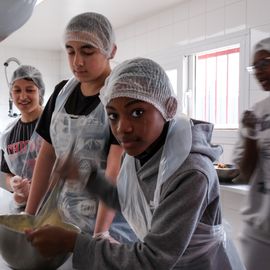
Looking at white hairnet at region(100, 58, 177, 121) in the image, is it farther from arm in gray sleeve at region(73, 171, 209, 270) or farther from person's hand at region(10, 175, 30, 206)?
Result: person's hand at region(10, 175, 30, 206)

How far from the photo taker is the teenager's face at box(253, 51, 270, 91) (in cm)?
103

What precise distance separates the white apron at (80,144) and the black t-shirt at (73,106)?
16 millimetres

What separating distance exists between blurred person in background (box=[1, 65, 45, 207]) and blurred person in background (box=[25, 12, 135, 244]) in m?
0.46

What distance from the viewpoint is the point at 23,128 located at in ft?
5.66

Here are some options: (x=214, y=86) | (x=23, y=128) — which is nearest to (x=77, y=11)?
(x=214, y=86)

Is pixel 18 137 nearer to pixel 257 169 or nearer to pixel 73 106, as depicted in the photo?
pixel 73 106

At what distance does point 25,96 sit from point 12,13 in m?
1.02

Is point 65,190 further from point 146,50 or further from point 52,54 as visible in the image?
point 52,54

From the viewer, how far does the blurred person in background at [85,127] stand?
1.00 metres

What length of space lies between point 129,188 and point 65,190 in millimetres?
238

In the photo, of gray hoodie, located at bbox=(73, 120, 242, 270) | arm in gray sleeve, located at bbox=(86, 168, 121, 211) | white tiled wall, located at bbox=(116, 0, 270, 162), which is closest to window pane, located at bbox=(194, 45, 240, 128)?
white tiled wall, located at bbox=(116, 0, 270, 162)

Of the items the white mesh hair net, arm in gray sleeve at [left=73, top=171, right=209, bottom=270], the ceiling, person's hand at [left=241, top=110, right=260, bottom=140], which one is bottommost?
arm in gray sleeve at [left=73, top=171, right=209, bottom=270]

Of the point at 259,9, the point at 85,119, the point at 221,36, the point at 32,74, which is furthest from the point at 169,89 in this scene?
the point at 221,36

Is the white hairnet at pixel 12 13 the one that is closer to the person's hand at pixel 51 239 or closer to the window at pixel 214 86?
the person's hand at pixel 51 239
